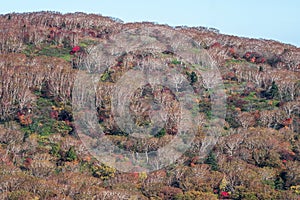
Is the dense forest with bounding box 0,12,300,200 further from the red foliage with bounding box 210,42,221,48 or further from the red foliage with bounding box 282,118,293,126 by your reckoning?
the red foliage with bounding box 210,42,221,48

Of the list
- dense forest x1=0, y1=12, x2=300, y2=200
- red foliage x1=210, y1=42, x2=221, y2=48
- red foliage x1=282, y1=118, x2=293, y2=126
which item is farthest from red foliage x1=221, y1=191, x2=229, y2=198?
red foliage x1=210, y1=42, x2=221, y2=48

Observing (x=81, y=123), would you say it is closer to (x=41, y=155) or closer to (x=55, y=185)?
(x=41, y=155)

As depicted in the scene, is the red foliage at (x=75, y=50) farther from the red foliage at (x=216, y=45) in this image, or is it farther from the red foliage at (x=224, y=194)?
the red foliage at (x=224, y=194)

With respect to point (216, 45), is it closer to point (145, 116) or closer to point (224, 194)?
point (145, 116)

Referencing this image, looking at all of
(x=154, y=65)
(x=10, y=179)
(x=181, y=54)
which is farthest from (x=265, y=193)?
(x=181, y=54)

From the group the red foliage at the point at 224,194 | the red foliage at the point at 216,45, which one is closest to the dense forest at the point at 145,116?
the red foliage at the point at 224,194

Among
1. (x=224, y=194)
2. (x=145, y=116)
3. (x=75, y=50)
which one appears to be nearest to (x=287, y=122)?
(x=145, y=116)

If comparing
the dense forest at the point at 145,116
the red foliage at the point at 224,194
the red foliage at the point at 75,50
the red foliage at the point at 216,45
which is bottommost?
the red foliage at the point at 224,194

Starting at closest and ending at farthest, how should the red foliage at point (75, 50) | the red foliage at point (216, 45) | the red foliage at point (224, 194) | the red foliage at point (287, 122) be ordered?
the red foliage at point (224, 194) → the red foliage at point (287, 122) → the red foliage at point (75, 50) → the red foliage at point (216, 45)
